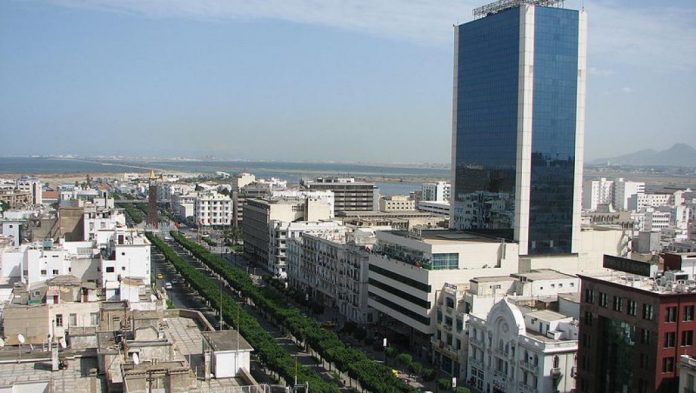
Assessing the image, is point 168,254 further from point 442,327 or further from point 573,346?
point 573,346

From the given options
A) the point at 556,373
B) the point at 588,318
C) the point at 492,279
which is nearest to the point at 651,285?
the point at 588,318

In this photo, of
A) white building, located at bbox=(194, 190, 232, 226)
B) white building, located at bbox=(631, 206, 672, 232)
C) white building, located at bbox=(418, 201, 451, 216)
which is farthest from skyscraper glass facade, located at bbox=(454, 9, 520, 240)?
white building, located at bbox=(194, 190, 232, 226)

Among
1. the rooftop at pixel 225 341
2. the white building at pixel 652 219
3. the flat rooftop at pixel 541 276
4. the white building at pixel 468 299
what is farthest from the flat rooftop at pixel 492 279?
the white building at pixel 652 219

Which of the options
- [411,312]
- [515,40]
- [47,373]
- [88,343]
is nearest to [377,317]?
[411,312]

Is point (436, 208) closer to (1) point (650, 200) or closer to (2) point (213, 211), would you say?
(2) point (213, 211)

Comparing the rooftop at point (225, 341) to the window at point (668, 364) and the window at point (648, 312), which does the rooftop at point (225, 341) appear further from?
the window at point (668, 364)

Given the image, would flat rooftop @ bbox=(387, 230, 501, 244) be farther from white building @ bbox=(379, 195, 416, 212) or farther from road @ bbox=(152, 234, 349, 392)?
white building @ bbox=(379, 195, 416, 212)
